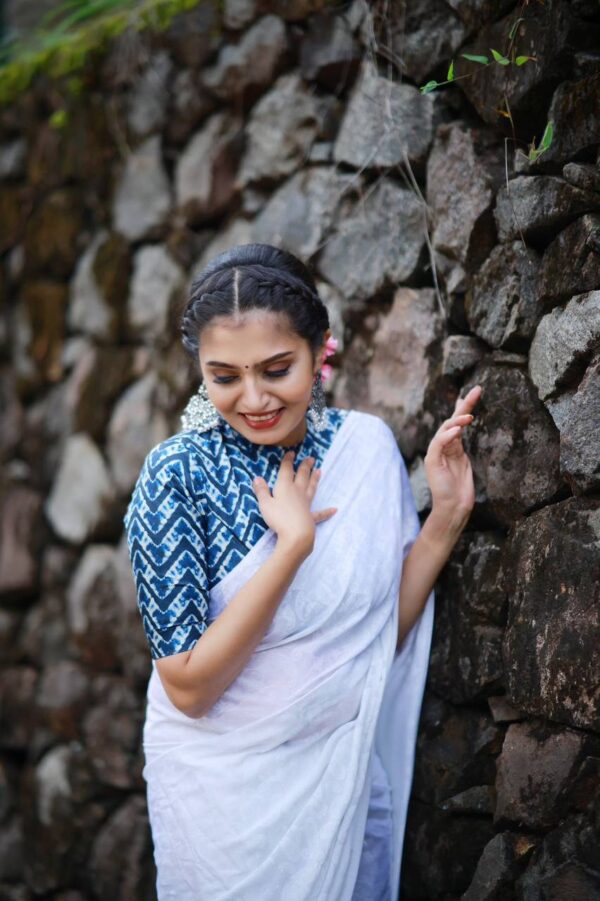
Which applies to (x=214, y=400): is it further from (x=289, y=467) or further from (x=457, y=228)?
(x=457, y=228)

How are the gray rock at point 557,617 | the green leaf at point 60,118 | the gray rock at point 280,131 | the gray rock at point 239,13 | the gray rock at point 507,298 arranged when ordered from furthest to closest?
the green leaf at point 60,118
the gray rock at point 239,13
the gray rock at point 280,131
the gray rock at point 507,298
the gray rock at point 557,617

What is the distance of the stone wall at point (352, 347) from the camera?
1.86m

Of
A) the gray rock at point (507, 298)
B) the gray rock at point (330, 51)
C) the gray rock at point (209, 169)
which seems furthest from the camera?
the gray rock at point (209, 169)

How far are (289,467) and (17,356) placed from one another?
6.58ft

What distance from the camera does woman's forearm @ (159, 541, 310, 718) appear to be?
1824 mm

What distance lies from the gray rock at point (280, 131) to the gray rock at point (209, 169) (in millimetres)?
52

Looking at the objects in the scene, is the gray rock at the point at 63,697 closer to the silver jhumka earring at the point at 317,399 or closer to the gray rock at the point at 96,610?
the gray rock at the point at 96,610

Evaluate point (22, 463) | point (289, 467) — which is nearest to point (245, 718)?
point (289, 467)

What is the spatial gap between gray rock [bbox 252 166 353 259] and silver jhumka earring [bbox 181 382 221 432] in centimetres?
71

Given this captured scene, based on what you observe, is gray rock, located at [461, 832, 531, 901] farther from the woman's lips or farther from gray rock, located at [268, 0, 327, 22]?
gray rock, located at [268, 0, 327, 22]

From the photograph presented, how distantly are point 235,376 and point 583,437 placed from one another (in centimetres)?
64

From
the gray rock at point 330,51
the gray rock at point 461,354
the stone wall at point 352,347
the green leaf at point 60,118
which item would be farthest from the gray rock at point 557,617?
the green leaf at point 60,118

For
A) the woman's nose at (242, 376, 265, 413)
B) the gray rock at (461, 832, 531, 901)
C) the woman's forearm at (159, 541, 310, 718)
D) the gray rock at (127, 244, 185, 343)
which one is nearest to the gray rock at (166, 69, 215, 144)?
the gray rock at (127, 244, 185, 343)

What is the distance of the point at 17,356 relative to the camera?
3.72 meters
